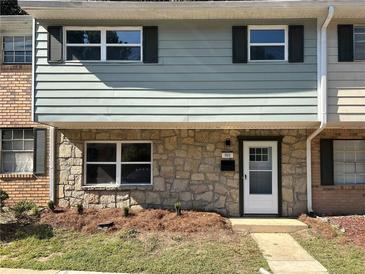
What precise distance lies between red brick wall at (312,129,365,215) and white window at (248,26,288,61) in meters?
2.65

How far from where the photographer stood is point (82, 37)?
410 inches

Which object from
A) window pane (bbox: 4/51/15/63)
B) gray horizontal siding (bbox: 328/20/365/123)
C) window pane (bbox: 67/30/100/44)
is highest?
window pane (bbox: 67/30/100/44)

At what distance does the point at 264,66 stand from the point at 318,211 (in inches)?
169

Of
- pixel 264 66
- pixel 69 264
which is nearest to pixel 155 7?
pixel 264 66

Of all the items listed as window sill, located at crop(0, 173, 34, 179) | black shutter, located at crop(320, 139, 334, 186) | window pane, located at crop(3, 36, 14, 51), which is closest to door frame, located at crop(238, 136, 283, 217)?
black shutter, located at crop(320, 139, 334, 186)

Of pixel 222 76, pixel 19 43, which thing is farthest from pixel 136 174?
pixel 19 43

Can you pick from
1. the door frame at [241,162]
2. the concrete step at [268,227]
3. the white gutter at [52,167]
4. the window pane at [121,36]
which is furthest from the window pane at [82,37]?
the concrete step at [268,227]

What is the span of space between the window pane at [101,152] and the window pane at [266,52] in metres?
4.67

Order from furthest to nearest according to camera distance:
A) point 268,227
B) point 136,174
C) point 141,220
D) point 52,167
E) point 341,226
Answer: point 136,174 < point 52,167 < point 268,227 < point 141,220 < point 341,226

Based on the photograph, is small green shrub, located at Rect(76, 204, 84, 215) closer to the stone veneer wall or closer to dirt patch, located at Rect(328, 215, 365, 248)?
the stone veneer wall

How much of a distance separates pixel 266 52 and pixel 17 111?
284 inches

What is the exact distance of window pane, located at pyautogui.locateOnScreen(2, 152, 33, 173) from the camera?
11.6 meters

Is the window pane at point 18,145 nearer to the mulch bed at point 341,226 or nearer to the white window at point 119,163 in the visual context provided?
the white window at point 119,163

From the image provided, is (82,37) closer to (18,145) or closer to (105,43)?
(105,43)
